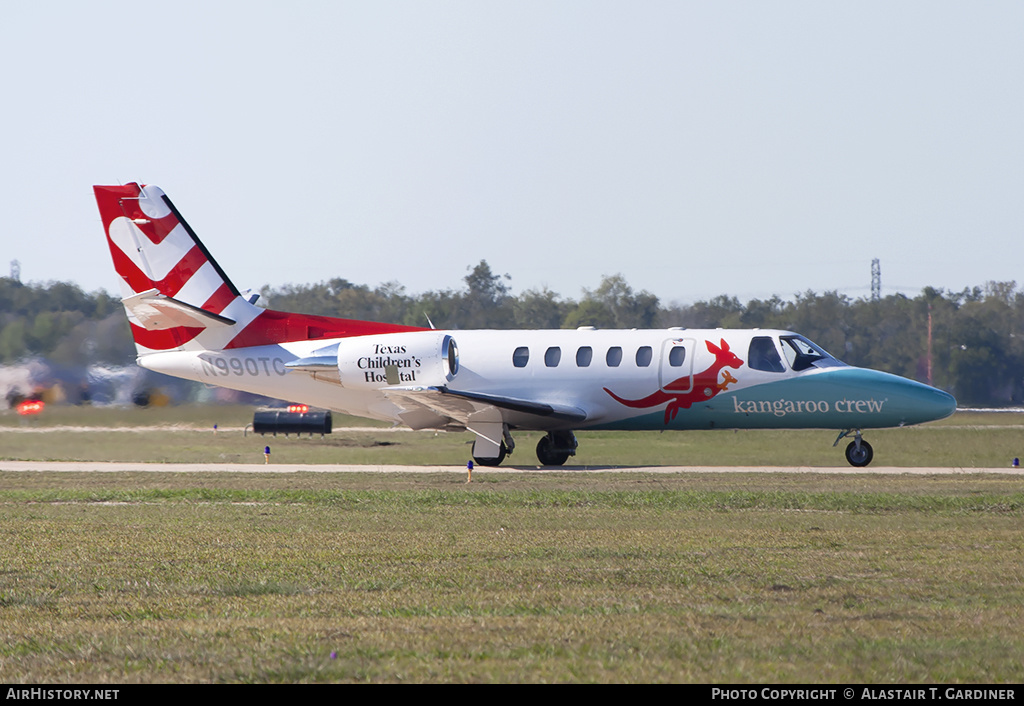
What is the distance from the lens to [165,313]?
89.4ft

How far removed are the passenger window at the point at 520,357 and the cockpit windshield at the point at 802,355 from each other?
5.97 meters

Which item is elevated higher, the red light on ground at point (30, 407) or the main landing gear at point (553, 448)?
the red light on ground at point (30, 407)

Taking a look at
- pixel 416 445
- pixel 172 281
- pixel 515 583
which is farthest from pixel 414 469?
pixel 515 583

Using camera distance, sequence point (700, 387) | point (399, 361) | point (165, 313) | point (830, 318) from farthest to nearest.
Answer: point (830, 318), point (165, 313), point (399, 361), point (700, 387)

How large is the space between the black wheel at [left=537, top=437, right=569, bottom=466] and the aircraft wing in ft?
4.61

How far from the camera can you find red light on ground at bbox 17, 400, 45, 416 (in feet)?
97.5

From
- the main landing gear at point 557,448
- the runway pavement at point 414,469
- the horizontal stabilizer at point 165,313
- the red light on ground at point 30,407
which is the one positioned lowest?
the runway pavement at point 414,469

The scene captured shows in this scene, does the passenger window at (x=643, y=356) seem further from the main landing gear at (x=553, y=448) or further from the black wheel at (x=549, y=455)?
the black wheel at (x=549, y=455)

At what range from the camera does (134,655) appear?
23.0 ft

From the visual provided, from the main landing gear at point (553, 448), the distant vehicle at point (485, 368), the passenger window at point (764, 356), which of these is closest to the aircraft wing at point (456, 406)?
the distant vehicle at point (485, 368)

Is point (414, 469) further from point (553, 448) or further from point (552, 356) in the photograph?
point (552, 356)

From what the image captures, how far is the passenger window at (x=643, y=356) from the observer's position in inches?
1052

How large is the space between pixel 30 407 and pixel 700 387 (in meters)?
17.2

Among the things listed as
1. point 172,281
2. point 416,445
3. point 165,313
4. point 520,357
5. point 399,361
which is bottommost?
point 416,445
